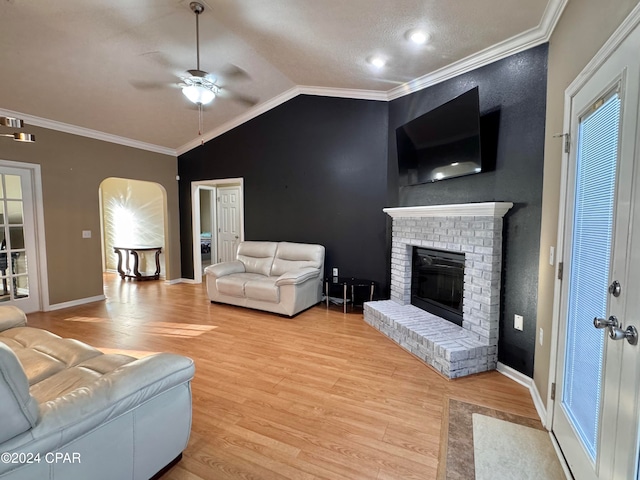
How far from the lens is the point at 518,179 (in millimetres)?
2506

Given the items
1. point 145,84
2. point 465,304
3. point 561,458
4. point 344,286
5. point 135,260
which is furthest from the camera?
point 135,260

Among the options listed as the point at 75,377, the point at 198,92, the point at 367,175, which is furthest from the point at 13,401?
the point at 367,175

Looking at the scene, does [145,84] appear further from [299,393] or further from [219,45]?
[299,393]

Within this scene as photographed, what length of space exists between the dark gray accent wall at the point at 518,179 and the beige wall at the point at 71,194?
5.34 metres

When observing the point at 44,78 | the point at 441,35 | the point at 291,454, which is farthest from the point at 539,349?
the point at 44,78

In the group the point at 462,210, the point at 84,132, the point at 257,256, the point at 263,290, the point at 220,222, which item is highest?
the point at 84,132

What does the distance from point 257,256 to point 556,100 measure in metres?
4.12

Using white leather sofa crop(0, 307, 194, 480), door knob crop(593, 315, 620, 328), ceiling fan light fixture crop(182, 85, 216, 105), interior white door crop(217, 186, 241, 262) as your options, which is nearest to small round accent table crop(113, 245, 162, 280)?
interior white door crop(217, 186, 241, 262)

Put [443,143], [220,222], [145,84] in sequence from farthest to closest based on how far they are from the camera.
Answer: [220,222], [145,84], [443,143]

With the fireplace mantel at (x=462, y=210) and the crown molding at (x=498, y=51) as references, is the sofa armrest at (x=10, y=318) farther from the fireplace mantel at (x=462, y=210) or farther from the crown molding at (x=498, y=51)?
the crown molding at (x=498, y=51)

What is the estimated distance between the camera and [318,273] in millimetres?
4480

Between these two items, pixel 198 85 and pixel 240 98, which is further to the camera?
pixel 240 98

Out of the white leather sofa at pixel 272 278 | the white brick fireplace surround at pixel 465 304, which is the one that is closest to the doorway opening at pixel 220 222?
the white leather sofa at pixel 272 278

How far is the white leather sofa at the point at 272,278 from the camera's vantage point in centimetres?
406
